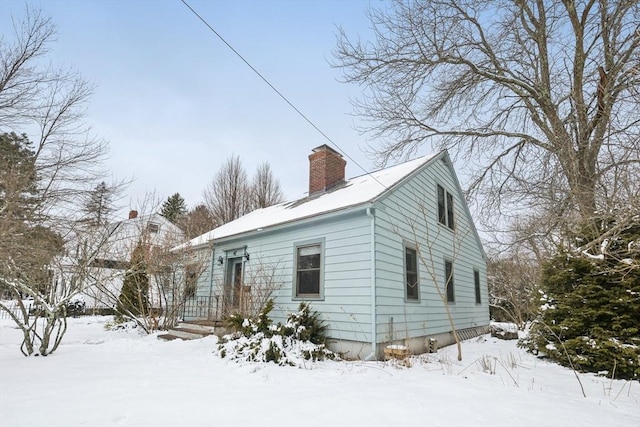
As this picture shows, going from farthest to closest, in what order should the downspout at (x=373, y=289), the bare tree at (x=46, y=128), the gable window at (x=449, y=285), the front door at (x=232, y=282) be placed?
the bare tree at (x=46, y=128) < the gable window at (x=449, y=285) < the front door at (x=232, y=282) < the downspout at (x=373, y=289)

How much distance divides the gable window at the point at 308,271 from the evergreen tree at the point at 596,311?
503cm

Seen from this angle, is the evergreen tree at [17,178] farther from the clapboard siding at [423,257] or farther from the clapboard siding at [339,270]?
the clapboard siding at [423,257]

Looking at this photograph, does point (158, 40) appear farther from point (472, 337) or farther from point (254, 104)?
point (472, 337)

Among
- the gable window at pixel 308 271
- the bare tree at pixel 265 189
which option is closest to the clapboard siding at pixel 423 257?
the gable window at pixel 308 271

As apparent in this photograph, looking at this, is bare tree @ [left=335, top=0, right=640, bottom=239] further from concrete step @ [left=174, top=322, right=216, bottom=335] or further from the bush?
concrete step @ [left=174, top=322, right=216, bottom=335]

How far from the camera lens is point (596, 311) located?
682cm

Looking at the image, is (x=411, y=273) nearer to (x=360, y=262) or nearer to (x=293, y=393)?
(x=360, y=262)

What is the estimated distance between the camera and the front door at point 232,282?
969 centimetres

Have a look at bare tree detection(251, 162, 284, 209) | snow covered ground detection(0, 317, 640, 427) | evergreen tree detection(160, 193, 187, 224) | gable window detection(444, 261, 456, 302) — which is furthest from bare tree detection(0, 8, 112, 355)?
evergreen tree detection(160, 193, 187, 224)

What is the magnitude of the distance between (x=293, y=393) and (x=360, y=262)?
3328 millimetres

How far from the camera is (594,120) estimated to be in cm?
888

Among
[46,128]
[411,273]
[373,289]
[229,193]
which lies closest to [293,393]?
[373,289]

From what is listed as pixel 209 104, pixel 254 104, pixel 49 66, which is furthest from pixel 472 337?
pixel 49 66

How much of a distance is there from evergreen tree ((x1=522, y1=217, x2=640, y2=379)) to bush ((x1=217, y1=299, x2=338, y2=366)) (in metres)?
4.81
